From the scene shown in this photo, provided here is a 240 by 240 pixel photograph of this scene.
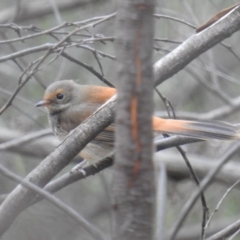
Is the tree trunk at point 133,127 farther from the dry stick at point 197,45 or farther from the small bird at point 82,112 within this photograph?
the small bird at point 82,112

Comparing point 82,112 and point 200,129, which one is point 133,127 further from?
point 82,112

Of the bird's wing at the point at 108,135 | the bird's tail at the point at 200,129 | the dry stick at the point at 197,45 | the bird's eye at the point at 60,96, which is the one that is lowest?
the dry stick at the point at 197,45

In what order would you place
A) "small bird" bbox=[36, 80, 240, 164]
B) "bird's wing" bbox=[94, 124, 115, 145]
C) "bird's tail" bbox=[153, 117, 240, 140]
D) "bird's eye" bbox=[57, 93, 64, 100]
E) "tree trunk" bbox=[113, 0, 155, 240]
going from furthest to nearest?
1. "bird's eye" bbox=[57, 93, 64, 100]
2. "bird's wing" bbox=[94, 124, 115, 145]
3. "small bird" bbox=[36, 80, 240, 164]
4. "bird's tail" bbox=[153, 117, 240, 140]
5. "tree trunk" bbox=[113, 0, 155, 240]

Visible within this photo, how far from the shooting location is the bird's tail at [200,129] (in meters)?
3.79

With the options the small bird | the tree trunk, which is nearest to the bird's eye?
the small bird

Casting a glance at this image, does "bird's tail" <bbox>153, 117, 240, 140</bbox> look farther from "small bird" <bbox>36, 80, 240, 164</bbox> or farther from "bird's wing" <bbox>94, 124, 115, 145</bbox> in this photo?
"bird's wing" <bbox>94, 124, 115, 145</bbox>

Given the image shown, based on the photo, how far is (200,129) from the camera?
4.00 m

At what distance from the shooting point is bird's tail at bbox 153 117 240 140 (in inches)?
149

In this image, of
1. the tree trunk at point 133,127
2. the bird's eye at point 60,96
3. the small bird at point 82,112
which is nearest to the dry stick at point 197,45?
the small bird at point 82,112

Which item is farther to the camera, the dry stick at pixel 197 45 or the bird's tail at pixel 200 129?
the bird's tail at pixel 200 129

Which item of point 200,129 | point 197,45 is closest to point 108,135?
point 200,129

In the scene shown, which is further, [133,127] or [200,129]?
[200,129]

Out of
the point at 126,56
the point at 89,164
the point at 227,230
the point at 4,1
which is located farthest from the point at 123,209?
the point at 4,1

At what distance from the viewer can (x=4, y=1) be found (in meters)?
8.30
